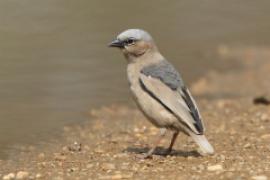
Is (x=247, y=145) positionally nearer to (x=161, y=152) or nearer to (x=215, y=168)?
(x=161, y=152)

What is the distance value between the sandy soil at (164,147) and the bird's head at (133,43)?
3.22ft

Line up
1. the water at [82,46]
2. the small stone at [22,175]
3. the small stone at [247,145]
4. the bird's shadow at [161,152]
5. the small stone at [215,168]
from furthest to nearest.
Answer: the water at [82,46], the small stone at [247,145], the bird's shadow at [161,152], the small stone at [22,175], the small stone at [215,168]

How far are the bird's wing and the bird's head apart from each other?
35 centimetres

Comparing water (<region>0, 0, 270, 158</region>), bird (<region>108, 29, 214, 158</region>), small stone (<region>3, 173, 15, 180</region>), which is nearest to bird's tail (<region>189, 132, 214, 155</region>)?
bird (<region>108, 29, 214, 158</region>)

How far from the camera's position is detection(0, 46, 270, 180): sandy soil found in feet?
→ 26.4

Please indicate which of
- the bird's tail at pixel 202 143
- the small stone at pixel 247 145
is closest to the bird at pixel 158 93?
the bird's tail at pixel 202 143

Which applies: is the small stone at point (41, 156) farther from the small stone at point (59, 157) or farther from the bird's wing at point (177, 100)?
the bird's wing at point (177, 100)

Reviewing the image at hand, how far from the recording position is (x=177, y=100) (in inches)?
329

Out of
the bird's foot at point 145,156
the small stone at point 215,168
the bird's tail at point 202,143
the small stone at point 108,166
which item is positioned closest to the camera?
the small stone at point 215,168

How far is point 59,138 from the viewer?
10.3 meters

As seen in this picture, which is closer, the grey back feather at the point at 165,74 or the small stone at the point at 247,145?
the grey back feather at the point at 165,74

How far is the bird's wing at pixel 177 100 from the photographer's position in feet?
27.2

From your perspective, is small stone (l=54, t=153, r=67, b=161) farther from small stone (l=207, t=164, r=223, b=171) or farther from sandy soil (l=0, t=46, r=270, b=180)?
small stone (l=207, t=164, r=223, b=171)

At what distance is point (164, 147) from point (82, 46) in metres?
5.93
